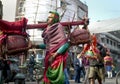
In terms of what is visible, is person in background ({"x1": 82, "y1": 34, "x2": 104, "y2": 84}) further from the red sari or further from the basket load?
the basket load

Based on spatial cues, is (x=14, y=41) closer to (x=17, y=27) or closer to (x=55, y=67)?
(x=17, y=27)

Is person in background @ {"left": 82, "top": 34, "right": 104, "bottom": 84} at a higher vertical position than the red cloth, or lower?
lower

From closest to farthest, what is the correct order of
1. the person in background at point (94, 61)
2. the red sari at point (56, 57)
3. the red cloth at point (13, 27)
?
the red sari at point (56, 57)
the red cloth at point (13, 27)
the person in background at point (94, 61)

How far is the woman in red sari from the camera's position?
714cm

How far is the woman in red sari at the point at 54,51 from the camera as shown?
7.14 metres

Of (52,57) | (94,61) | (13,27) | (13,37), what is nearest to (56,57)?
(52,57)

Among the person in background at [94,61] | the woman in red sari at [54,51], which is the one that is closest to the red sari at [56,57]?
the woman in red sari at [54,51]

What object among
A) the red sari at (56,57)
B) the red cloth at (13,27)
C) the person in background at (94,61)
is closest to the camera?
the red sari at (56,57)

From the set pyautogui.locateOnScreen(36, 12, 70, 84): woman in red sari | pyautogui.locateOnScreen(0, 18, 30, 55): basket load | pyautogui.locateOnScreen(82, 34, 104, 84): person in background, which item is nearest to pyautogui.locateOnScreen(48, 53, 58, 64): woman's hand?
pyautogui.locateOnScreen(36, 12, 70, 84): woman in red sari

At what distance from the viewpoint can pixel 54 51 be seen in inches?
286

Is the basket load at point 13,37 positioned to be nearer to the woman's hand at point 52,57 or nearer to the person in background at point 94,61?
the woman's hand at point 52,57

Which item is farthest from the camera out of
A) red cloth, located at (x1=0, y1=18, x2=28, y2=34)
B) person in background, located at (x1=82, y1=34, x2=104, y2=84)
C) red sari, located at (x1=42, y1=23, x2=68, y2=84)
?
person in background, located at (x1=82, y1=34, x2=104, y2=84)

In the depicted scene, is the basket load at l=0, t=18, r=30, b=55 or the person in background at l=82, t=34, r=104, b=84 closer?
the basket load at l=0, t=18, r=30, b=55

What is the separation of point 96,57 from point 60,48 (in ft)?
12.6
